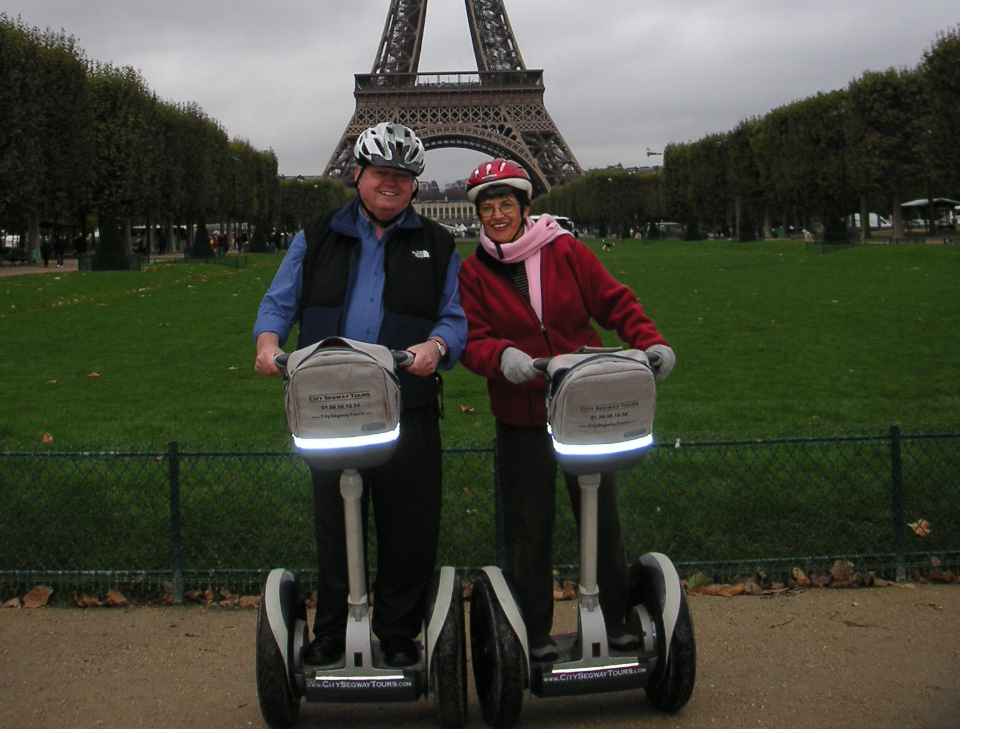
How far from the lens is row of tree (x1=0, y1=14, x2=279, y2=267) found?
3588cm

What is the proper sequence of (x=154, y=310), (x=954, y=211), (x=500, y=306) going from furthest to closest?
1. (x=954, y=211)
2. (x=154, y=310)
3. (x=500, y=306)

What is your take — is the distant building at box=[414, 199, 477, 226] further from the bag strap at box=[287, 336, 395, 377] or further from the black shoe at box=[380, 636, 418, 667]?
the bag strap at box=[287, 336, 395, 377]

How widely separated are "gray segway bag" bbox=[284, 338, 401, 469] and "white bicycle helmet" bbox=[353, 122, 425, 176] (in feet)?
2.20

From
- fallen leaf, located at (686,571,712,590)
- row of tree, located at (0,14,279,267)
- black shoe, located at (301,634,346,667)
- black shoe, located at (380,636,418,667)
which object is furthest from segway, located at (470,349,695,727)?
row of tree, located at (0,14,279,267)

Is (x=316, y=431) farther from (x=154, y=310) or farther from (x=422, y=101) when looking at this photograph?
(x=422, y=101)

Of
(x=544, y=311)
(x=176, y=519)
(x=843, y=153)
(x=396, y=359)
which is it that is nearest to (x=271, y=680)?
(x=396, y=359)

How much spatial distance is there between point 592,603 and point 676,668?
1.21 ft

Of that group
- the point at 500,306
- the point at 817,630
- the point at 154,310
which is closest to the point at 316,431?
the point at 500,306

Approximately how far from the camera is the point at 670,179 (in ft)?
253

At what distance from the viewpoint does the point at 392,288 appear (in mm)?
3941

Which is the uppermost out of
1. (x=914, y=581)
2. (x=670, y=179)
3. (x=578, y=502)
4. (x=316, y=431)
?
(x=670, y=179)

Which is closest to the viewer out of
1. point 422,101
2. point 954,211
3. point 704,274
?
point 704,274

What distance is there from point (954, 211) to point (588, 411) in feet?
255

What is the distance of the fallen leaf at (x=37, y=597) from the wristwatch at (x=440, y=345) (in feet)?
9.38
